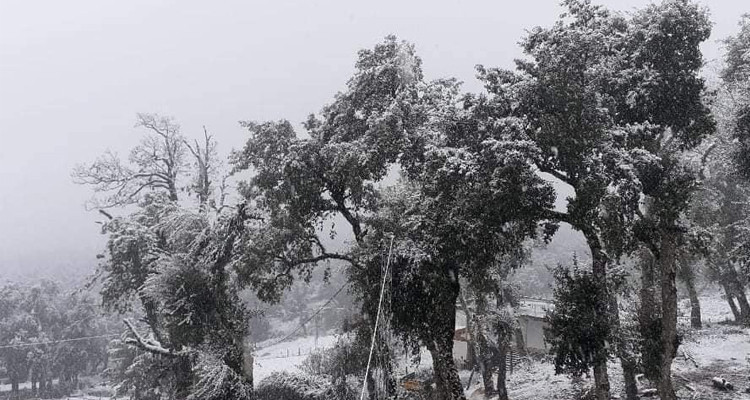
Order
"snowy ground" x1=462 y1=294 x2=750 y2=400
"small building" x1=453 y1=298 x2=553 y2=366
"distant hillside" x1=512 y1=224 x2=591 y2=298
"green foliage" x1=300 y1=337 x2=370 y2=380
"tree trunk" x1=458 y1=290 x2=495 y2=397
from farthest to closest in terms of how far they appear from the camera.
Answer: "distant hillside" x1=512 y1=224 x2=591 y2=298
"small building" x1=453 y1=298 x2=553 y2=366
"tree trunk" x1=458 y1=290 x2=495 y2=397
"green foliage" x1=300 y1=337 x2=370 y2=380
"snowy ground" x1=462 y1=294 x2=750 y2=400

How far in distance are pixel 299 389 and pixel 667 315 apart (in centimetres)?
1750

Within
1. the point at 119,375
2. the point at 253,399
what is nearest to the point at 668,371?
the point at 253,399

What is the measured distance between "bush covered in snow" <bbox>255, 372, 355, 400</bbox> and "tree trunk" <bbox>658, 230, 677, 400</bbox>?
13509 millimetres

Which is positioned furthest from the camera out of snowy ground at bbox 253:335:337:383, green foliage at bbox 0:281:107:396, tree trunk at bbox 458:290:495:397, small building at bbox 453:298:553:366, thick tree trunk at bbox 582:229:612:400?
green foliage at bbox 0:281:107:396

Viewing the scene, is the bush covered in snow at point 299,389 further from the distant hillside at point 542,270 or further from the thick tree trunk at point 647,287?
the distant hillside at point 542,270

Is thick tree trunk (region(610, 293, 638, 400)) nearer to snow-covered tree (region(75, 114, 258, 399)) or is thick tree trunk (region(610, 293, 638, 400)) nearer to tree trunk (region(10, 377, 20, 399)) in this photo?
snow-covered tree (region(75, 114, 258, 399))

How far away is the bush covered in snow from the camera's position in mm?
23844

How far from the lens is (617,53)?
1543 cm

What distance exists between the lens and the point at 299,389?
84.6 ft

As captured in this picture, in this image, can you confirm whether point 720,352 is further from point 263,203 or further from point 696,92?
point 263,203

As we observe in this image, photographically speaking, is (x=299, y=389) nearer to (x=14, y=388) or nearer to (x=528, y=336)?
(x=528, y=336)

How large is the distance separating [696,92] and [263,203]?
14767mm

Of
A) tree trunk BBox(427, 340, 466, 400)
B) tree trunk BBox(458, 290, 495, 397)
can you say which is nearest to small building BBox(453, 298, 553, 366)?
tree trunk BBox(458, 290, 495, 397)

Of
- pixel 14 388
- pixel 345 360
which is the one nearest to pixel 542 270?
pixel 345 360
